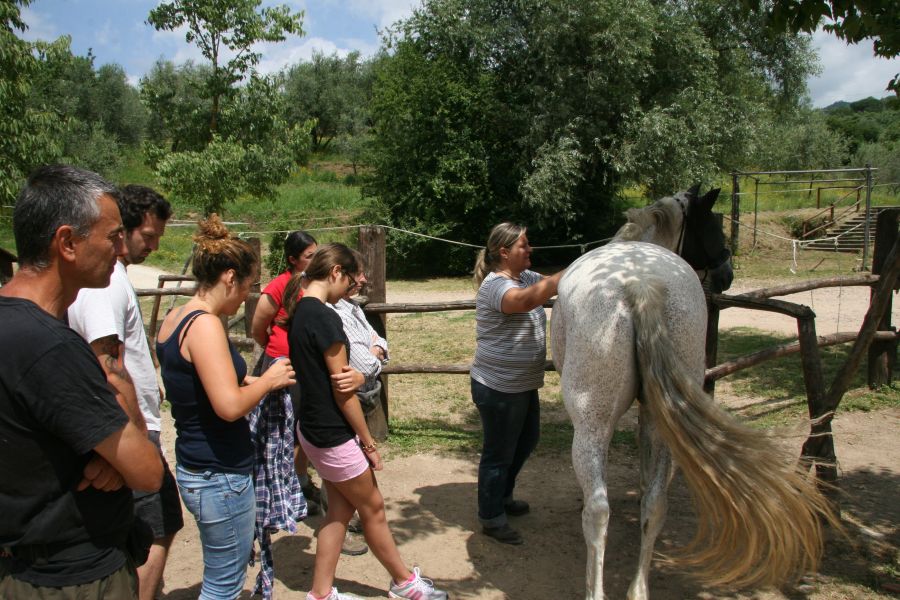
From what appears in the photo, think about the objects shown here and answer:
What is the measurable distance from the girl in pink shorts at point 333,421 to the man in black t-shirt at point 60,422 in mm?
1101

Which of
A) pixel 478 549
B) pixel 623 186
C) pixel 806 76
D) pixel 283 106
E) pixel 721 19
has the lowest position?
pixel 478 549

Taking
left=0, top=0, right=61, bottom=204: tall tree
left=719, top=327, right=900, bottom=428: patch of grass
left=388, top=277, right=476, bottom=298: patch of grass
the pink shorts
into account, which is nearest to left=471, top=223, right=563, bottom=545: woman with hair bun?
the pink shorts

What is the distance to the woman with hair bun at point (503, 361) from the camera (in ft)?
10.8

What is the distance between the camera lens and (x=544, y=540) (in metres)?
3.53

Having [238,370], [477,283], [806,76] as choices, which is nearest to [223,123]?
[477,283]

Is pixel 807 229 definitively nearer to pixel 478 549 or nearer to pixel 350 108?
pixel 478 549

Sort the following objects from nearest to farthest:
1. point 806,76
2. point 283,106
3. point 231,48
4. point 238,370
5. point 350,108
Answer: point 238,370 → point 231,48 → point 283,106 → point 806,76 → point 350,108

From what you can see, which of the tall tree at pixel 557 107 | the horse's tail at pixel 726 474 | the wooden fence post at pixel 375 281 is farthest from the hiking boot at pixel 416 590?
the tall tree at pixel 557 107

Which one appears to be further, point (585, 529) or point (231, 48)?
point (231, 48)

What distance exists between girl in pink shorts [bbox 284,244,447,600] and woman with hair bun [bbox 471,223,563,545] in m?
0.80

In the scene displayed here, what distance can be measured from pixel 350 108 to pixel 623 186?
29242 millimetres

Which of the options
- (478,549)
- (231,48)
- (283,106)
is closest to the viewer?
(478,549)

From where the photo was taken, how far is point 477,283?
142 inches

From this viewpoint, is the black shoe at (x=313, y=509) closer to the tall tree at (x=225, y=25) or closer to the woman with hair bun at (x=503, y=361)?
the woman with hair bun at (x=503, y=361)
